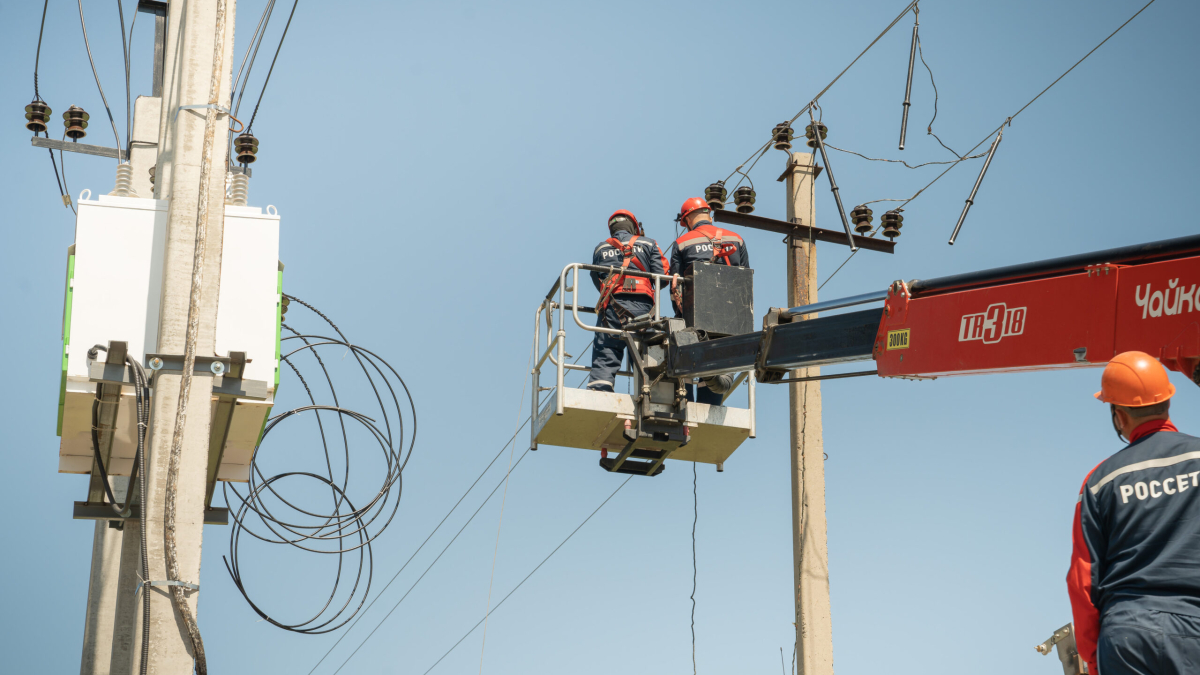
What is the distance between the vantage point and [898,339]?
7.32m

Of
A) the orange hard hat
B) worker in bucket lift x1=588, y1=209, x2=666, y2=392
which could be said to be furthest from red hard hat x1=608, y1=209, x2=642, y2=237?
the orange hard hat

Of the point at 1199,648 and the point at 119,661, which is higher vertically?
the point at 1199,648

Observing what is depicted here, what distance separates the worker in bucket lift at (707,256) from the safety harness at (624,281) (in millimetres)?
314

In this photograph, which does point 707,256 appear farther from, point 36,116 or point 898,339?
point 36,116

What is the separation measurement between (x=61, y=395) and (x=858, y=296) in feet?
18.1

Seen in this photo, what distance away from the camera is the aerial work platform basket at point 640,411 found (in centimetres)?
1023

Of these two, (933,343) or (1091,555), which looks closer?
(1091,555)

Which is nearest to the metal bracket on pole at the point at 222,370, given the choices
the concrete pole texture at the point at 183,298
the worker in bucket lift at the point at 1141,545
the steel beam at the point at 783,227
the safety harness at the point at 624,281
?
the concrete pole texture at the point at 183,298

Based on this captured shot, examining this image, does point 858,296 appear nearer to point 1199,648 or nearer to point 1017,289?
point 1017,289

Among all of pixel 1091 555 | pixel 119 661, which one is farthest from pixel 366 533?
pixel 1091 555

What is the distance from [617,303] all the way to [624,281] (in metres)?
0.23

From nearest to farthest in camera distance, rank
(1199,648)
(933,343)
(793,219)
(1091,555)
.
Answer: (1199,648) < (1091,555) < (933,343) < (793,219)

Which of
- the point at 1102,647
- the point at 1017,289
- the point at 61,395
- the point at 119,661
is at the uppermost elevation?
the point at 1017,289

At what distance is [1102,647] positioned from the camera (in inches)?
163
